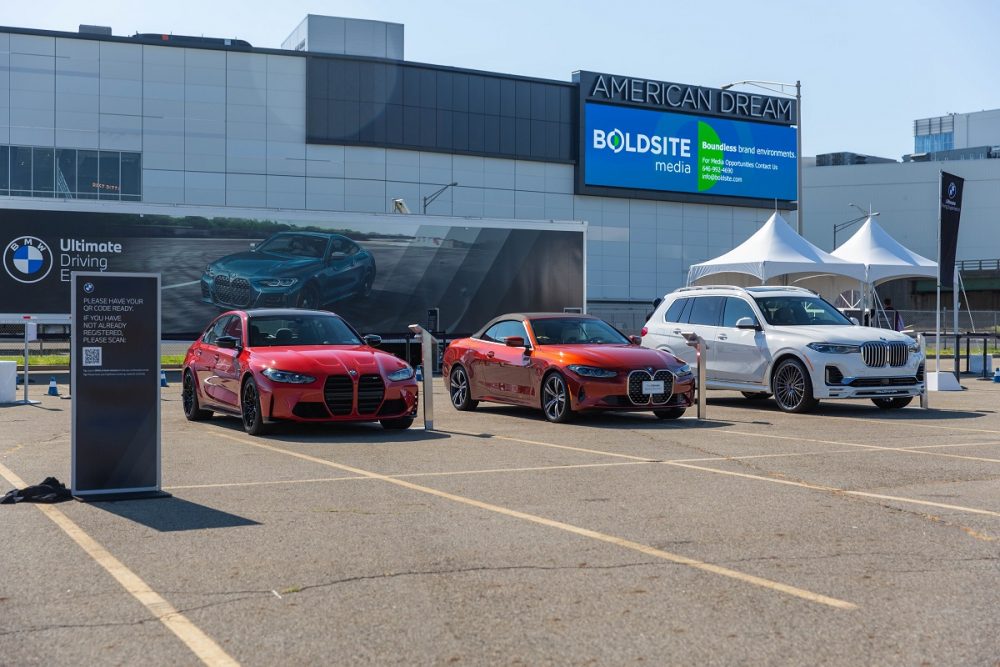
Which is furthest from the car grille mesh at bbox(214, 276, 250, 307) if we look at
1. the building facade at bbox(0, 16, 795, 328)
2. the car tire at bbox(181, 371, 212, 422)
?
the building facade at bbox(0, 16, 795, 328)

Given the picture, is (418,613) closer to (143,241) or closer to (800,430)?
(800,430)

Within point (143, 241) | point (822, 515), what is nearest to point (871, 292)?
point (143, 241)

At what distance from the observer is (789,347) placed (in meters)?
16.1

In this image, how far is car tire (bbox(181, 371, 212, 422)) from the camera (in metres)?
14.7

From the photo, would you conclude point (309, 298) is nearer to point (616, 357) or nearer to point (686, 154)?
point (616, 357)

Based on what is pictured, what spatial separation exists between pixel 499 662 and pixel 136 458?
4.68 meters

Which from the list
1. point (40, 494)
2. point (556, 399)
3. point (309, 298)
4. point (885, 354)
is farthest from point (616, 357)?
point (309, 298)

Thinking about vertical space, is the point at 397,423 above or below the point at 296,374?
below

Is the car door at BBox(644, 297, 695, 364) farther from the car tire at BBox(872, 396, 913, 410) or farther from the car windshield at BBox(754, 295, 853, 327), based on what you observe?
the car tire at BBox(872, 396, 913, 410)

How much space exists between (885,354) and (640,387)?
3.90 meters

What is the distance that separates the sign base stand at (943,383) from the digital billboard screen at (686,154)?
137 ft

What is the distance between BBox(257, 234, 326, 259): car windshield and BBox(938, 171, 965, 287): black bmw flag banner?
524 inches

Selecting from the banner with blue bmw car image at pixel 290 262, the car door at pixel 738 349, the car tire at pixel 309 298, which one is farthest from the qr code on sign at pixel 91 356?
the car tire at pixel 309 298

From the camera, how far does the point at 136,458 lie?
828cm
